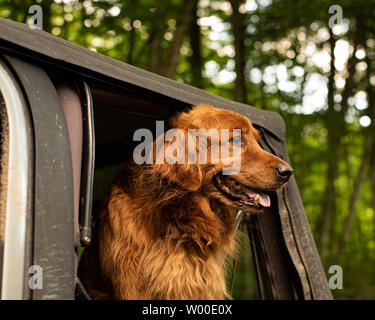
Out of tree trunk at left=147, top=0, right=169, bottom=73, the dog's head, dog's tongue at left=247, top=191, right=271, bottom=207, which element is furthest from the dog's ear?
tree trunk at left=147, top=0, right=169, bottom=73

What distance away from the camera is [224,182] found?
8.89 ft

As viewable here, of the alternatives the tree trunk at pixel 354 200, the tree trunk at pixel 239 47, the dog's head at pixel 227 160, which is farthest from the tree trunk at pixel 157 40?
the tree trunk at pixel 354 200

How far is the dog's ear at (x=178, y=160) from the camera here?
2479mm

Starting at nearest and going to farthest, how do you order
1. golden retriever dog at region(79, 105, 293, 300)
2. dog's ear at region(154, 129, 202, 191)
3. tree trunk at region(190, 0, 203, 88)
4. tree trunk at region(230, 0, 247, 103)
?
1. golden retriever dog at region(79, 105, 293, 300)
2. dog's ear at region(154, 129, 202, 191)
3. tree trunk at region(230, 0, 247, 103)
4. tree trunk at region(190, 0, 203, 88)

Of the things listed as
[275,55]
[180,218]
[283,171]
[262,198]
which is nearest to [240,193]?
[262,198]

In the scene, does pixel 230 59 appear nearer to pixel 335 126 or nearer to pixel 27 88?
pixel 335 126

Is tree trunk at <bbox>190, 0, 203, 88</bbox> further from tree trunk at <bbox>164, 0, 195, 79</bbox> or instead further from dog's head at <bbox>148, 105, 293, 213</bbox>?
dog's head at <bbox>148, 105, 293, 213</bbox>

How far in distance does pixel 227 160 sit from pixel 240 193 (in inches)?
8.2

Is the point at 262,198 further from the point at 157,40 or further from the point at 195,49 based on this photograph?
the point at 195,49

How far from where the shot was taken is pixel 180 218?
8.41 feet

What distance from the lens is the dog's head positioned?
2590mm

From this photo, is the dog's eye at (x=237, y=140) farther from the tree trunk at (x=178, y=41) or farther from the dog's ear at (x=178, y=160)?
Answer: the tree trunk at (x=178, y=41)

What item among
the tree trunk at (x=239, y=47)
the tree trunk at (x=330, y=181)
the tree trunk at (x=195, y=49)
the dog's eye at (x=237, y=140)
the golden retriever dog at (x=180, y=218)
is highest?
the tree trunk at (x=195, y=49)

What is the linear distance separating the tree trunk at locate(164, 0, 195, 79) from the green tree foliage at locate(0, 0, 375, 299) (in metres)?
0.01
